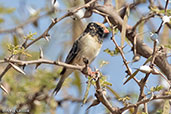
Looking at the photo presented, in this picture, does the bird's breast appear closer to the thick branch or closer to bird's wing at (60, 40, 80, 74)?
bird's wing at (60, 40, 80, 74)

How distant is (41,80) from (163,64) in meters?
1.44

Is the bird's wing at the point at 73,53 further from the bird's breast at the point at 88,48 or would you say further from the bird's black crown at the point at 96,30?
the bird's black crown at the point at 96,30

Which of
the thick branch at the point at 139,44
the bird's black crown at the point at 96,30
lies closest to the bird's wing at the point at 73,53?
the bird's black crown at the point at 96,30

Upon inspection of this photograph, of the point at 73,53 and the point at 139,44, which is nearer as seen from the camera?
the point at 139,44

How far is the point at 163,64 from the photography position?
7.54ft

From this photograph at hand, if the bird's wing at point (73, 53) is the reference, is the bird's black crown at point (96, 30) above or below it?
above

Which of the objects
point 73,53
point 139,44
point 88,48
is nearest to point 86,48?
point 88,48

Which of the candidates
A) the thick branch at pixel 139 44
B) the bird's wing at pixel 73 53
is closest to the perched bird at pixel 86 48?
the bird's wing at pixel 73 53

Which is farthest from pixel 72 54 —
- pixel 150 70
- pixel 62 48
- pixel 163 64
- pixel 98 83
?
pixel 150 70

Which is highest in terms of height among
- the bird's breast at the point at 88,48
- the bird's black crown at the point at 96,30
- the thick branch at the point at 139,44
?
the bird's black crown at the point at 96,30

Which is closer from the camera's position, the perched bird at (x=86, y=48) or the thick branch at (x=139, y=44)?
the thick branch at (x=139, y=44)

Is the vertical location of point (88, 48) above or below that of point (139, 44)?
above

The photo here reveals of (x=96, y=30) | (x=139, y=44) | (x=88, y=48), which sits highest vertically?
(x=96, y=30)

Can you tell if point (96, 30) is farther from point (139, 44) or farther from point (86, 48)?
point (139, 44)
